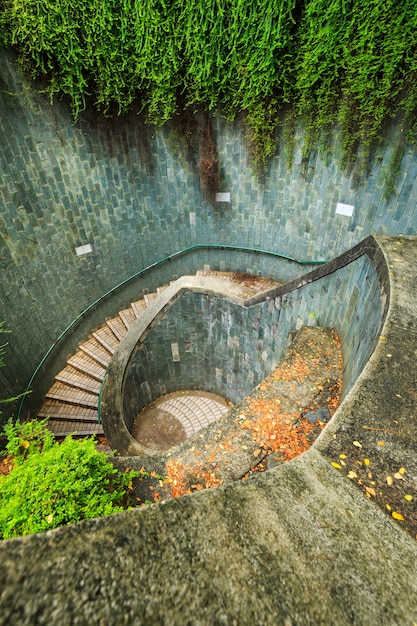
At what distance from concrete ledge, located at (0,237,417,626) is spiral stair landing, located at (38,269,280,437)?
17.2 feet

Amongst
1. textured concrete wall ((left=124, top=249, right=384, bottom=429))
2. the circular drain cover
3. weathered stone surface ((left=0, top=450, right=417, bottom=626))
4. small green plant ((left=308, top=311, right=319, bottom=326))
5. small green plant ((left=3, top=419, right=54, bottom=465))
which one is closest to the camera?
weathered stone surface ((left=0, top=450, right=417, bottom=626))

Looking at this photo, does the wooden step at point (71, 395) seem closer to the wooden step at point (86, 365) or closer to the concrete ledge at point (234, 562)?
the wooden step at point (86, 365)

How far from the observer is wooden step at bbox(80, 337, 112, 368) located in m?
7.53

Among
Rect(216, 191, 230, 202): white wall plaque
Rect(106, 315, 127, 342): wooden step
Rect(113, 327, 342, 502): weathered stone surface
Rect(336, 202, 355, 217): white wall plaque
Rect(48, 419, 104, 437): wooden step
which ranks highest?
Rect(216, 191, 230, 202): white wall plaque

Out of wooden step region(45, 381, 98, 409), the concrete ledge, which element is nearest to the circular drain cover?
wooden step region(45, 381, 98, 409)

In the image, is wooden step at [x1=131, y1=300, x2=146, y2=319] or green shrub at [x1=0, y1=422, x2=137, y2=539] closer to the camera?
green shrub at [x1=0, y1=422, x2=137, y2=539]

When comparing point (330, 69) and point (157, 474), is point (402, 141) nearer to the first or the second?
point (330, 69)

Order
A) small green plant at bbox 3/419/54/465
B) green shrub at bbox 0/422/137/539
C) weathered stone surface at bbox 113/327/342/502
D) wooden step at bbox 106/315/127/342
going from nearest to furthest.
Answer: green shrub at bbox 0/422/137/539 < small green plant at bbox 3/419/54/465 < weathered stone surface at bbox 113/327/342/502 < wooden step at bbox 106/315/127/342

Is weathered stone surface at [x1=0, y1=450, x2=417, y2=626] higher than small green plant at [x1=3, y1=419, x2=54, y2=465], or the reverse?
weathered stone surface at [x1=0, y1=450, x2=417, y2=626]

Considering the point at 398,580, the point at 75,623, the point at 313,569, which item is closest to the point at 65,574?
the point at 75,623

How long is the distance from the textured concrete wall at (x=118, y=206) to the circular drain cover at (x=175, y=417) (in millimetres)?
2986

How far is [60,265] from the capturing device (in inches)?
272

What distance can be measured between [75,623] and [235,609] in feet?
1.92

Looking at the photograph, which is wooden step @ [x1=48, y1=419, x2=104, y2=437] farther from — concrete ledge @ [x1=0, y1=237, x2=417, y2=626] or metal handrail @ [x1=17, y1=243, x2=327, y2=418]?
concrete ledge @ [x1=0, y1=237, x2=417, y2=626]
